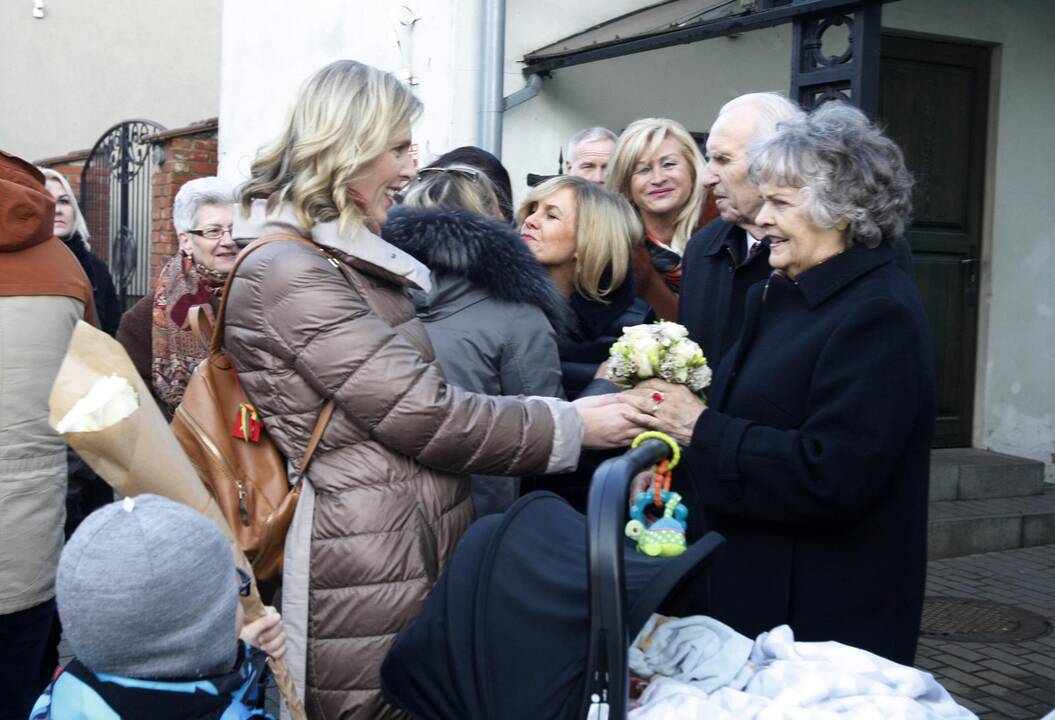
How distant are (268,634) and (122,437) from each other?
53 centimetres

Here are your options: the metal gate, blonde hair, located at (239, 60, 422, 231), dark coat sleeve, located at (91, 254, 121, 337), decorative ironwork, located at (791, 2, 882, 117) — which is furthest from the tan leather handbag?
the metal gate

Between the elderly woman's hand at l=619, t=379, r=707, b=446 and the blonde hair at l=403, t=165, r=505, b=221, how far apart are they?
94 cm

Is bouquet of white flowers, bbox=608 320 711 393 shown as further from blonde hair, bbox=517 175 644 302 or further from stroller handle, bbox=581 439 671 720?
stroller handle, bbox=581 439 671 720

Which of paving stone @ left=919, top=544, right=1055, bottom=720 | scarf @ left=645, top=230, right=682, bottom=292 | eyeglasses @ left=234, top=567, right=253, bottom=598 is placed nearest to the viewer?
eyeglasses @ left=234, top=567, right=253, bottom=598

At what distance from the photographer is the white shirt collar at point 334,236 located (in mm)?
2629

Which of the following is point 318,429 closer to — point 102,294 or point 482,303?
point 482,303

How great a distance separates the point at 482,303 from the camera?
3.26 m

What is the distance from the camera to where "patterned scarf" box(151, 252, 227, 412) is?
15.0 feet

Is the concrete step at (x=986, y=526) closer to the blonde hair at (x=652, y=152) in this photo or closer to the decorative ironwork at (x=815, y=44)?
the decorative ironwork at (x=815, y=44)

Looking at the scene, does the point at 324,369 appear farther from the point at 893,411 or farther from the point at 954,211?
the point at 954,211

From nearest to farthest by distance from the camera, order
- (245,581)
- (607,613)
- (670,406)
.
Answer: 1. (607,613)
2. (245,581)
3. (670,406)

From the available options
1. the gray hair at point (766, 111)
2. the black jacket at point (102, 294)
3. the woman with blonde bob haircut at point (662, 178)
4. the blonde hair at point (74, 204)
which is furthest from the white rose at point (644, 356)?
the black jacket at point (102, 294)

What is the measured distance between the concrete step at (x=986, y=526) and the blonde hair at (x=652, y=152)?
3318mm

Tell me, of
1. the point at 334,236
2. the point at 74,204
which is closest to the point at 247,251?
the point at 334,236
